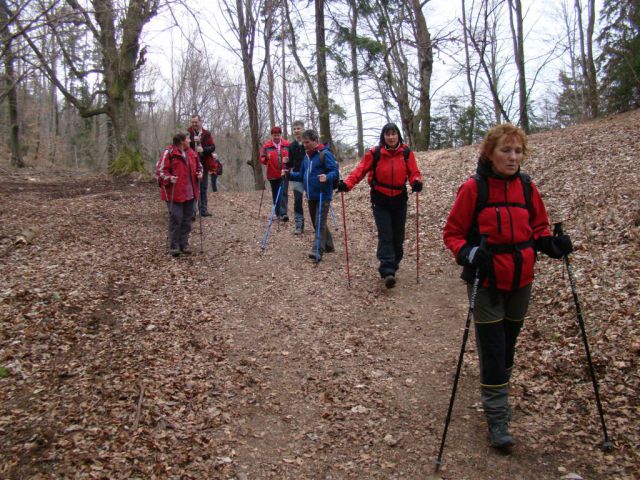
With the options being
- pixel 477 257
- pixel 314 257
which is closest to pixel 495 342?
pixel 477 257

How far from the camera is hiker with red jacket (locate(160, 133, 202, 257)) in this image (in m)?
8.66

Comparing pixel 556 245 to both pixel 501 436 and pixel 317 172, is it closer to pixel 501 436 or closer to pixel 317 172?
pixel 501 436

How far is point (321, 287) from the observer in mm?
7715

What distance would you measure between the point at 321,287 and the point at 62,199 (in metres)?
8.26

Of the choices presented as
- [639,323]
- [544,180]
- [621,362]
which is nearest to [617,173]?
[544,180]

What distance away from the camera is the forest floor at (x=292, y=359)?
148 inches

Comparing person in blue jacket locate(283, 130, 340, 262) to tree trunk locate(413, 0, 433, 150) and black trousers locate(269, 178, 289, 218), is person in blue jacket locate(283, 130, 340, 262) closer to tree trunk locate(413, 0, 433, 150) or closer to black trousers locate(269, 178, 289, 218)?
black trousers locate(269, 178, 289, 218)

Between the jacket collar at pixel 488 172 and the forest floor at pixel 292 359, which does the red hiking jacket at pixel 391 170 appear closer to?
the forest floor at pixel 292 359

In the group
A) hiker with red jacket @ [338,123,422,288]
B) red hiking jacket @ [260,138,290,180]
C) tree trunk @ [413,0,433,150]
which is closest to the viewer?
hiker with red jacket @ [338,123,422,288]

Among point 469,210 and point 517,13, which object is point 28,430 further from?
point 517,13

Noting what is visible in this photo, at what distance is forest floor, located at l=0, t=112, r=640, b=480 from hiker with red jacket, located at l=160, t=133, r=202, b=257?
1.30 ft

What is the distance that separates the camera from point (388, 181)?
279 inches

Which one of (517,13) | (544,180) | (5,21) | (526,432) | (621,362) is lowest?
(526,432)

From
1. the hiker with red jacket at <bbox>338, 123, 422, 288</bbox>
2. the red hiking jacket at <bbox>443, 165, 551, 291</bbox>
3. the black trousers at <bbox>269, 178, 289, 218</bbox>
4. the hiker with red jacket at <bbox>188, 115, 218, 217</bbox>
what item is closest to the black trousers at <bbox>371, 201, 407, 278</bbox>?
the hiker with red jacket at <bbox>338, 123, 422, 288</bbox>
